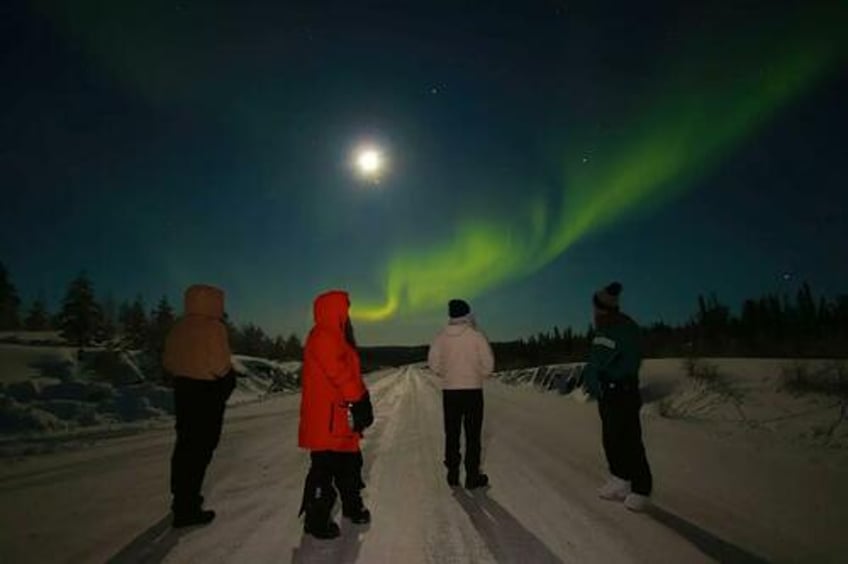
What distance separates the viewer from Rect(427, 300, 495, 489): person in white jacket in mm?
7469

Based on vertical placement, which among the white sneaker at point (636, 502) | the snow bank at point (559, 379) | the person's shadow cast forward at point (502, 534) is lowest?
the person's shadow cast forward at point (502, 534)

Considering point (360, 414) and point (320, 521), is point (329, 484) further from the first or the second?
point (360, 414)

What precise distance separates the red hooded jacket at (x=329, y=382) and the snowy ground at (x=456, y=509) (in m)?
0.76

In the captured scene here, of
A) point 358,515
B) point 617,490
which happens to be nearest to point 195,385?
point 358,515

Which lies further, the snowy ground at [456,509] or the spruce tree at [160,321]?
the spruce tree at [160,321]

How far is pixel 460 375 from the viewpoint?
7.57 meters

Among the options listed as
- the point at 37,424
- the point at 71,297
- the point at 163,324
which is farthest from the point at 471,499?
the point at 163,324

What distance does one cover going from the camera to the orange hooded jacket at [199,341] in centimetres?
584

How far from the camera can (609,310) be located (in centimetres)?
673

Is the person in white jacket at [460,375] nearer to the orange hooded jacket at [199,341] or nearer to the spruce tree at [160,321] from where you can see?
the orange hooded jacket at [199,341]

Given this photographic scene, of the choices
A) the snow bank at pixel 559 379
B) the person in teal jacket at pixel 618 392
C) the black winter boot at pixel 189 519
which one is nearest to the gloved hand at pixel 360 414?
the black winter boot at pixel 189 519

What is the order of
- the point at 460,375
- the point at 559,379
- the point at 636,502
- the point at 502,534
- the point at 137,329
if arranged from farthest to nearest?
1. the point at 137,329
2. the point at 559,379
3. the point at 460,375
4. the point at 636,502
5. the point at 502,534

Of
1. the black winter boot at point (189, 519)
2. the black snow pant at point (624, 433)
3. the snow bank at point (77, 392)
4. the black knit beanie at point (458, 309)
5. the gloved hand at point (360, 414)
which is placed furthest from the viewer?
the snow bank at point (77, 392)

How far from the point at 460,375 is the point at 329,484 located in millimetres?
2415
